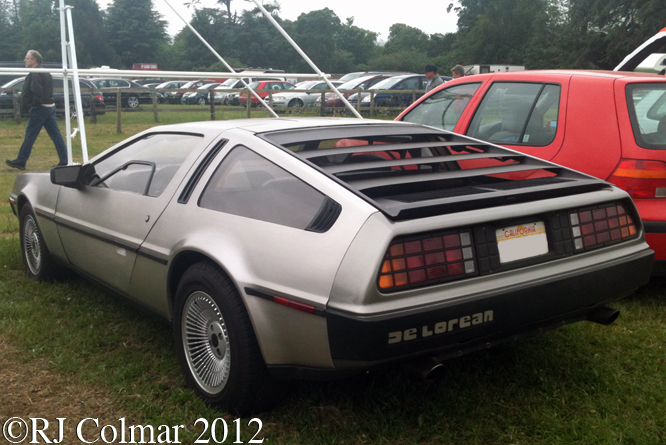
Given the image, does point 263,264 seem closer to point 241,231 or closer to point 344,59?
point 241,231

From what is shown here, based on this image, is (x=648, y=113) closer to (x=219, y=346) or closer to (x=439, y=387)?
(x=439, y=387)

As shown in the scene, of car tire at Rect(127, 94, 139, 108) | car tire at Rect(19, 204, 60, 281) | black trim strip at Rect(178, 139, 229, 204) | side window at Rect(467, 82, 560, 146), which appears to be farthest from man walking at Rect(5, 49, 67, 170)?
car tire at Rect(127, 94, 139, 108)

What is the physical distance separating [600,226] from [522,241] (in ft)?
1.67

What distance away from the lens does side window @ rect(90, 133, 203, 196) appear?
360 centimetres

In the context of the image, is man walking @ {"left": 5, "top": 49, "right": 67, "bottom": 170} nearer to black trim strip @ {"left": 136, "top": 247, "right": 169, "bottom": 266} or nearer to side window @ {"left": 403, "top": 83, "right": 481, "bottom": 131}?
Answer: side window @ {"left": 403, "top": 83, "right": 481, "bottom": 131}

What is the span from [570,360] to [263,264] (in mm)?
1777

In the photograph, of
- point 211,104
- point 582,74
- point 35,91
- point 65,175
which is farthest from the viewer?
point 211,104

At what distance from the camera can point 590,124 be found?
4.29 m

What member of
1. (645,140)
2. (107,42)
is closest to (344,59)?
(107,42)

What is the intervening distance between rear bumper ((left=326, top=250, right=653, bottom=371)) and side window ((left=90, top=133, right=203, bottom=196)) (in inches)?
62.1

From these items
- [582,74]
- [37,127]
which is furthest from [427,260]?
[37,127]

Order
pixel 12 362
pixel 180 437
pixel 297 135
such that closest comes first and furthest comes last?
1. pixel 180 437
2. pixel 297 135
3. pixel 12 362

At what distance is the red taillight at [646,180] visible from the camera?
4008 millimetres

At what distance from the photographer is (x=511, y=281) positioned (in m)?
2.67
